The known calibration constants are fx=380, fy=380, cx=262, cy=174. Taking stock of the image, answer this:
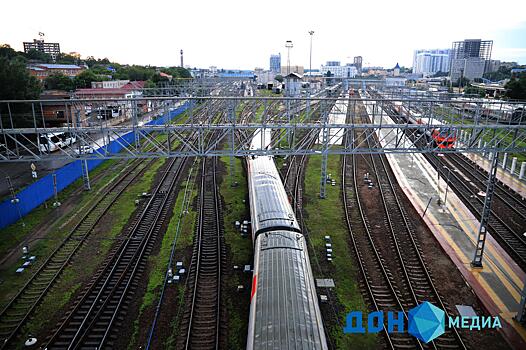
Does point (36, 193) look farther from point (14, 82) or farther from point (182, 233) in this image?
point (14, 82)

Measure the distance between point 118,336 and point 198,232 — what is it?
6.72 m

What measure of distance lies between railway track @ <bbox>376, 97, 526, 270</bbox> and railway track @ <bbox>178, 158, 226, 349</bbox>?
9.91 meters

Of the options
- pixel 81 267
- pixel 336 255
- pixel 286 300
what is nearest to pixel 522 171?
pixel 336 255

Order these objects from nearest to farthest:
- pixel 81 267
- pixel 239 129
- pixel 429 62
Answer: pixel 81 267 → pixel 239 129 → pixel 429 62

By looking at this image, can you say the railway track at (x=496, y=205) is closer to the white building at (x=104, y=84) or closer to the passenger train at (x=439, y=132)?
the passenger train at (x=439, y=132)

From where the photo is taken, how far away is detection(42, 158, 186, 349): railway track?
413 inches

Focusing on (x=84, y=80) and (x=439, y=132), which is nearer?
(x=439, y=132)

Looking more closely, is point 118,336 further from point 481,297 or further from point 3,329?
point 481,297

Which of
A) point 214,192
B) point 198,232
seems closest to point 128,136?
point 214,192

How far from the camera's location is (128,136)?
113 feet

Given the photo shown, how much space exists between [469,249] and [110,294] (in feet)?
46.0

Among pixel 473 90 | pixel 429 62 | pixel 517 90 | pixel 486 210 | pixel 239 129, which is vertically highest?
pixel 429 62

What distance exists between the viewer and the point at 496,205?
67.4 ft

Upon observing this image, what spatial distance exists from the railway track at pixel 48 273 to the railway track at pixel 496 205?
15.3 m
